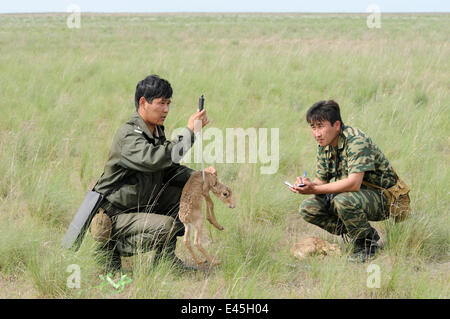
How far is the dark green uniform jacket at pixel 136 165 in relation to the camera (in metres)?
2.80

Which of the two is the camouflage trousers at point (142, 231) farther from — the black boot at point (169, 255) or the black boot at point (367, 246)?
the black boot at point (367, 246)

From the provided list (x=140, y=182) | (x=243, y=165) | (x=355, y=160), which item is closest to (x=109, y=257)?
(x=140, y=182)

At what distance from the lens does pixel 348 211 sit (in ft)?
10.5

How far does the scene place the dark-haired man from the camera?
125 inches

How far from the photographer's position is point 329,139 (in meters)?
3.25

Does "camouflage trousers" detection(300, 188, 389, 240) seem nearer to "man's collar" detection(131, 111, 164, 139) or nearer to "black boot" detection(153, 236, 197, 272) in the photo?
"black boot" detection(153, 236, 197, 272)

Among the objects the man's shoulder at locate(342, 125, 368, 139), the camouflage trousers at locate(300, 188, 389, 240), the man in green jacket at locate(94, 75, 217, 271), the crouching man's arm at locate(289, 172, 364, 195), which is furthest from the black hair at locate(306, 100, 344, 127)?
the man in green jacket at locate(94, 75, 217, 271)

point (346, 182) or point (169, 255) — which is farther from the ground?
point (346, 182)

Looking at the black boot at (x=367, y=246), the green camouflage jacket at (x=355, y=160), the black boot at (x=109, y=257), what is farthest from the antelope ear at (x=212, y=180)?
the black boot at (x=367, y=246)

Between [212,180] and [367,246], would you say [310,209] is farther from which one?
[212,180]

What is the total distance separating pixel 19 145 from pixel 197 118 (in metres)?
2.95

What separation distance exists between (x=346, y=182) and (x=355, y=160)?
152 millimetres

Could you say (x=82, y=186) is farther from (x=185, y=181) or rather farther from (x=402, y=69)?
(x=402, y=69)
